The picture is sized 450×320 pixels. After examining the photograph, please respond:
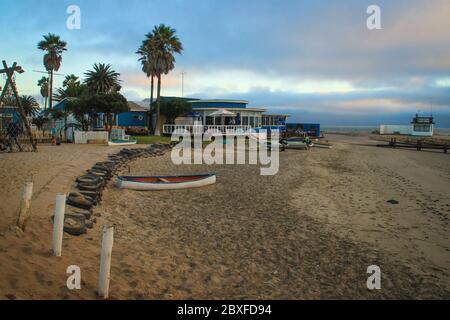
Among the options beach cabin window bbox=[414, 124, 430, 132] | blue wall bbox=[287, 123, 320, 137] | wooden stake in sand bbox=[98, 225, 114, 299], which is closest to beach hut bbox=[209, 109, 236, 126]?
blue wall bbox=[287, 123, 320, 137]

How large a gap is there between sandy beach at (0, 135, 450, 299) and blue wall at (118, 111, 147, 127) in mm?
29380

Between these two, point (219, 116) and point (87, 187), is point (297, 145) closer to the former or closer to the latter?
point (219, 116)

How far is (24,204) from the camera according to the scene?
695 centimetres

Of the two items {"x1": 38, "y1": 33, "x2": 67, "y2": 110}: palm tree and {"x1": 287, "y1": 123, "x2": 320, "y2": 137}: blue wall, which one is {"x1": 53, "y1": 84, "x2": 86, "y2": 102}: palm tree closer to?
{"x1": 38, "y1": 33, "x2": 67, "y2": 110}: palm tree

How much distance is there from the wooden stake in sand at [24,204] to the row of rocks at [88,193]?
3.13ft

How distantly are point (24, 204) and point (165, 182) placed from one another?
8672 millimetres

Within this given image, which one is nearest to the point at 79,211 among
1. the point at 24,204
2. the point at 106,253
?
the point at 24,204

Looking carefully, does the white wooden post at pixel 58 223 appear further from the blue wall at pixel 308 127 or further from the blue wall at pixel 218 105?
the blue wall at pixel 308 127

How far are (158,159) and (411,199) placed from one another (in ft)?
52.7

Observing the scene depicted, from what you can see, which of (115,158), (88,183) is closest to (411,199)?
(88,183)

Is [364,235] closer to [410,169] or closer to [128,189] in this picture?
[128,189]

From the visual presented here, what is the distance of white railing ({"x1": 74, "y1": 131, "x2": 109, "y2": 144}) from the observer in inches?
1129
